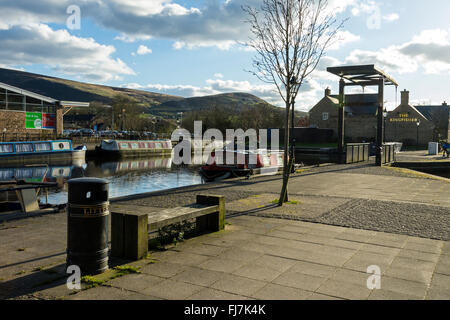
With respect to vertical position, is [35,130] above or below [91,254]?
above

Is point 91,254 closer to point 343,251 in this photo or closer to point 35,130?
point 343,251

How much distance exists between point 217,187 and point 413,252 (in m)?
9.11

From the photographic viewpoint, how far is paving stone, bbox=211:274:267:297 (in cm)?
446

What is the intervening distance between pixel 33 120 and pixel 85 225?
4841 cm

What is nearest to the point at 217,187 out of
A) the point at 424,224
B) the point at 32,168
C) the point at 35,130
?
the point at 424,224

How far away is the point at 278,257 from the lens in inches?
227

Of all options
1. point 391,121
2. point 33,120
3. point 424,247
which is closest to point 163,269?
point 424,247

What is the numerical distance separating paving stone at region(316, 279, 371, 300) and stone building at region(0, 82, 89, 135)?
4710 cm

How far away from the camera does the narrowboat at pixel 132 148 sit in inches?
1764

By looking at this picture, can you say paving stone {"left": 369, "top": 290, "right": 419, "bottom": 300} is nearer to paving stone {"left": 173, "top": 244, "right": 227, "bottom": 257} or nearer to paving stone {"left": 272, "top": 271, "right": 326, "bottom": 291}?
paving stone {"left": 272, "top": 271, "right": 326, "bottom": 291}

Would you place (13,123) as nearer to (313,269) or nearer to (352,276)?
(313,269)

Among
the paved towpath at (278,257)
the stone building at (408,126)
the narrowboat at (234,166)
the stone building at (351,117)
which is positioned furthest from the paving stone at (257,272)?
the stone building at (351,117)

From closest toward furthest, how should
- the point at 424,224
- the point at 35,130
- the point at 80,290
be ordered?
the point at 80,290, the point at 424,224, the point at 35,130

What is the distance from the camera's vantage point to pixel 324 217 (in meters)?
8.79
